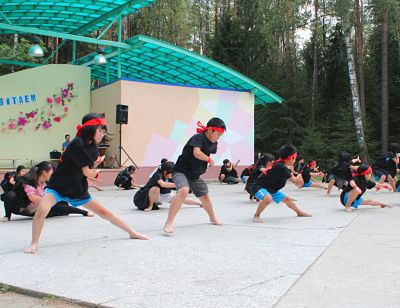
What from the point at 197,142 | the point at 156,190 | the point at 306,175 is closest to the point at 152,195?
the point at 156,190

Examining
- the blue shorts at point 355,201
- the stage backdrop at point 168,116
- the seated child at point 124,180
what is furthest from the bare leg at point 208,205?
the stage backdrop at point 168,116

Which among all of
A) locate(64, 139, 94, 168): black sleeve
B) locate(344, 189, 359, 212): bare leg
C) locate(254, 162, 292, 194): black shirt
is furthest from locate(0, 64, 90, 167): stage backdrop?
locate(64, 139, 94, 168): black sleeve

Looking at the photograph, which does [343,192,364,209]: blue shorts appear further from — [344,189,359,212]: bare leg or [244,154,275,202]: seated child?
[244,154,275,202]: seated child

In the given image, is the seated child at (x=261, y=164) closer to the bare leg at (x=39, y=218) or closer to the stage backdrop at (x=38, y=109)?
the bare leg at (x=39, y=218)

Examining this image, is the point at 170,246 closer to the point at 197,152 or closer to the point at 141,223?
the point at 197,152

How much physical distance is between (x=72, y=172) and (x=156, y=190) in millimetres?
Answer: 3410

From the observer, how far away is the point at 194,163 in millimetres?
5617

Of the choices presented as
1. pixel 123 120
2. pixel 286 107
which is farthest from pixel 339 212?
pixel 286 107

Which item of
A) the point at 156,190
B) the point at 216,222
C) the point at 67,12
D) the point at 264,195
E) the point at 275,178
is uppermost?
the point at 67,12

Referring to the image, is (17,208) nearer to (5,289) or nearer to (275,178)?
(5,289)

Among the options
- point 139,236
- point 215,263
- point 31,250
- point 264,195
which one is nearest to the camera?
point 215,263

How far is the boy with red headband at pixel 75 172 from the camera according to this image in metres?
4.23

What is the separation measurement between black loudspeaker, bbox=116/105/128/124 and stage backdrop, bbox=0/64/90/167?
9.40 feet

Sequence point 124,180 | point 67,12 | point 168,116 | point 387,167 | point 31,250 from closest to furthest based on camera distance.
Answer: point 31,250
point 387,167
point 124,180
point 67,12
point 168,116
